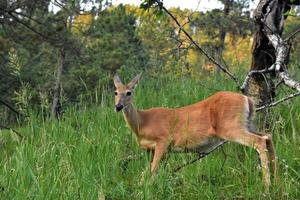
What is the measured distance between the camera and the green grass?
3854 millimetres

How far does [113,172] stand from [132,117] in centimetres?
222

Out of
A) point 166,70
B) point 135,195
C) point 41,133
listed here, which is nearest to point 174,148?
point 41,133

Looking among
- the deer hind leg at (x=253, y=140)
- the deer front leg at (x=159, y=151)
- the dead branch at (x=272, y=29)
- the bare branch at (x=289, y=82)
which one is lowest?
the deer front leg at (x=159, y=151)

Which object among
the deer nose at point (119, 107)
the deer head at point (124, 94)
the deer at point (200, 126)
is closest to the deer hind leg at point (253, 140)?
the deer at point (200, 126)

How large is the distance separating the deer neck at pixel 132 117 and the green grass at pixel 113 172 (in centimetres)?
48

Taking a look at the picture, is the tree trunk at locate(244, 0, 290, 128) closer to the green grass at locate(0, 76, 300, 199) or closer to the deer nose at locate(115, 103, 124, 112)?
the green grass at locate(0, 76, 300, 199)

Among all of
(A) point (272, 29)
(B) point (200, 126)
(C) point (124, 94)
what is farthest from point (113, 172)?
(C) point (124, 94)

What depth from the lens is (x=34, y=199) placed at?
3598 millimetres

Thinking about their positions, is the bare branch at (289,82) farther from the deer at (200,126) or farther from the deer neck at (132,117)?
the deer neck at (132,117)

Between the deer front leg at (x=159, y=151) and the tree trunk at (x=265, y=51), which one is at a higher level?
the tree trunk at (x=265, y=51)

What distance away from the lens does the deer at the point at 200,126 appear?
17.5ft

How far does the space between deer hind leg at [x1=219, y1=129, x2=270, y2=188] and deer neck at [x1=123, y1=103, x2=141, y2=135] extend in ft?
Result: 3.50

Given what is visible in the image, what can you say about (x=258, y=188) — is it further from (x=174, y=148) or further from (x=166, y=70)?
(x=166, y=70)

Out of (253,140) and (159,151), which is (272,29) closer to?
(253,140)
